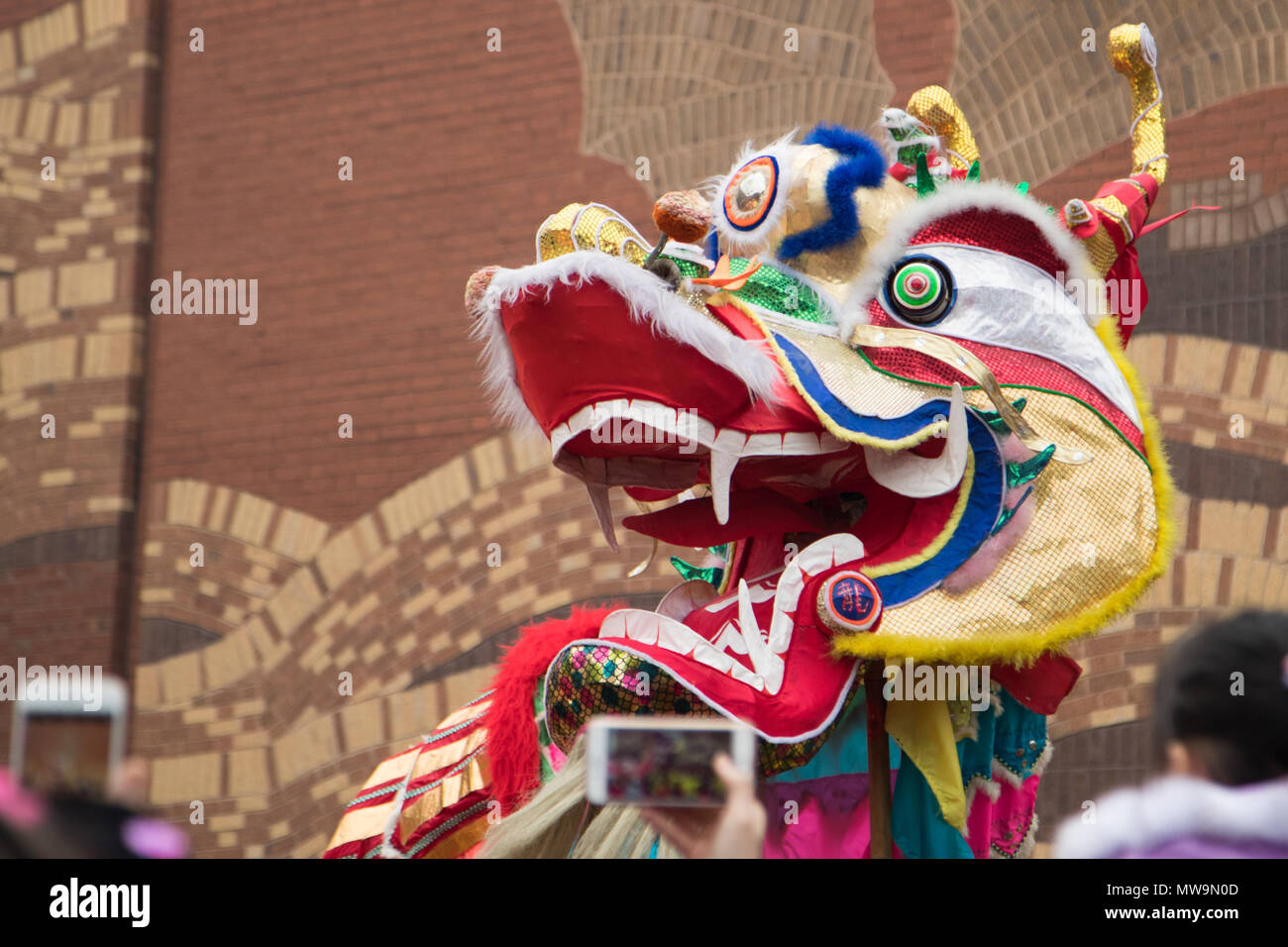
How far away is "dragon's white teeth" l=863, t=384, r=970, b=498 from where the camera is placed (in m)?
2.97

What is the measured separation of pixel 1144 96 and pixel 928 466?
110cm

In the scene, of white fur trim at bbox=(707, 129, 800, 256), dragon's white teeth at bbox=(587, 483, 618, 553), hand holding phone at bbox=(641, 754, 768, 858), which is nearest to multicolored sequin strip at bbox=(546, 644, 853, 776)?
dragon's white teeth at bbox=(587, 483, 618, 553)

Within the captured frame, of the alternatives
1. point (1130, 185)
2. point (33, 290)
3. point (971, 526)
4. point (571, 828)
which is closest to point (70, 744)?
point (571, 828)

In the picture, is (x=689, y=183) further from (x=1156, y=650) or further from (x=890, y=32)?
(x=1156, y=650)

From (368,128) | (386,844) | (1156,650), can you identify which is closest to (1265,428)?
(1156,650)

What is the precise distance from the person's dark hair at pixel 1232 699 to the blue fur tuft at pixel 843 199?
1.60 meters

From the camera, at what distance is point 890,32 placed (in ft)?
17.2

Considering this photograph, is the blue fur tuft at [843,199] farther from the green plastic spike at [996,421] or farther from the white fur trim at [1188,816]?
the white fur trim at [1188,816]

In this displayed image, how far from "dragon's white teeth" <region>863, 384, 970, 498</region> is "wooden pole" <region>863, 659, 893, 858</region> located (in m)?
0.32

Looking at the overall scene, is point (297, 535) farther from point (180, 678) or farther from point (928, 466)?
point (928, 466)

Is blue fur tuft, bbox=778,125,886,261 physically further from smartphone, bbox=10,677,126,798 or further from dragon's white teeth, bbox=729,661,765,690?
smartphone, bbox=10,677,126,798

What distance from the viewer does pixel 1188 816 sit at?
1603mm

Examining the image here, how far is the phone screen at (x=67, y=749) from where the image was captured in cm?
141

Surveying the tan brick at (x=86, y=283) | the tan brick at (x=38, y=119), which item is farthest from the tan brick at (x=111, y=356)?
the tan brick at (x=38, y=119)
